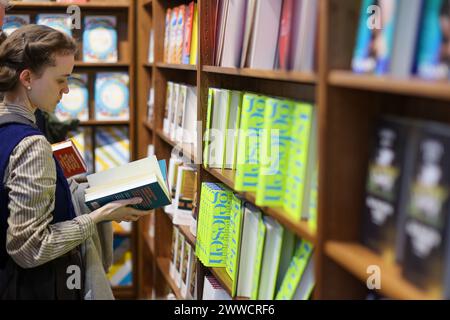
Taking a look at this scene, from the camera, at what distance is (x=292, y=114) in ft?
5.08

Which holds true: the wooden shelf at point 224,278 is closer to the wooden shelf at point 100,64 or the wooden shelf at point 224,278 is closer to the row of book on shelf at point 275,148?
the row of book on shelf at point 275,148

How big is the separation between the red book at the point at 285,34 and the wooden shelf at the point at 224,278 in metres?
0.80

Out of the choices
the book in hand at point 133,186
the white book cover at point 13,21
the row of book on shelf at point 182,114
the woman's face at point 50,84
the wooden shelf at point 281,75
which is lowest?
the book in hand at point 133,186

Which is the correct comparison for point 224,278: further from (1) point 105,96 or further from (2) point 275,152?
(1) point 105,96

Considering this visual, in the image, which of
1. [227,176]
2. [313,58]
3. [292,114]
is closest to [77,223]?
[227,176]

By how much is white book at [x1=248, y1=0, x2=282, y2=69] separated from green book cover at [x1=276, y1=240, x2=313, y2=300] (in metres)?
0.56

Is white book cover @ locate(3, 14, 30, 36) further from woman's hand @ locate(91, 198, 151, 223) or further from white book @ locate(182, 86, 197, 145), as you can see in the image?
woman's hand @ locate(91, 198, 151, 223)

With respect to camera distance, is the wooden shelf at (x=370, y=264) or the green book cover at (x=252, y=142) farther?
the green book cover at (x=252, y=142)

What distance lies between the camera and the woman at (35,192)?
6.46ft

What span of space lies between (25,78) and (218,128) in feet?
2.28

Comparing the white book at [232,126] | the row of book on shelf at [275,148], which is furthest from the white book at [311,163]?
the white book at [232,126]

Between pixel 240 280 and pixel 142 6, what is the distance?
106 inches

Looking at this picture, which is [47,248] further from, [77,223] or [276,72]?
[276,72]

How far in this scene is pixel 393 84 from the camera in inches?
40.4
